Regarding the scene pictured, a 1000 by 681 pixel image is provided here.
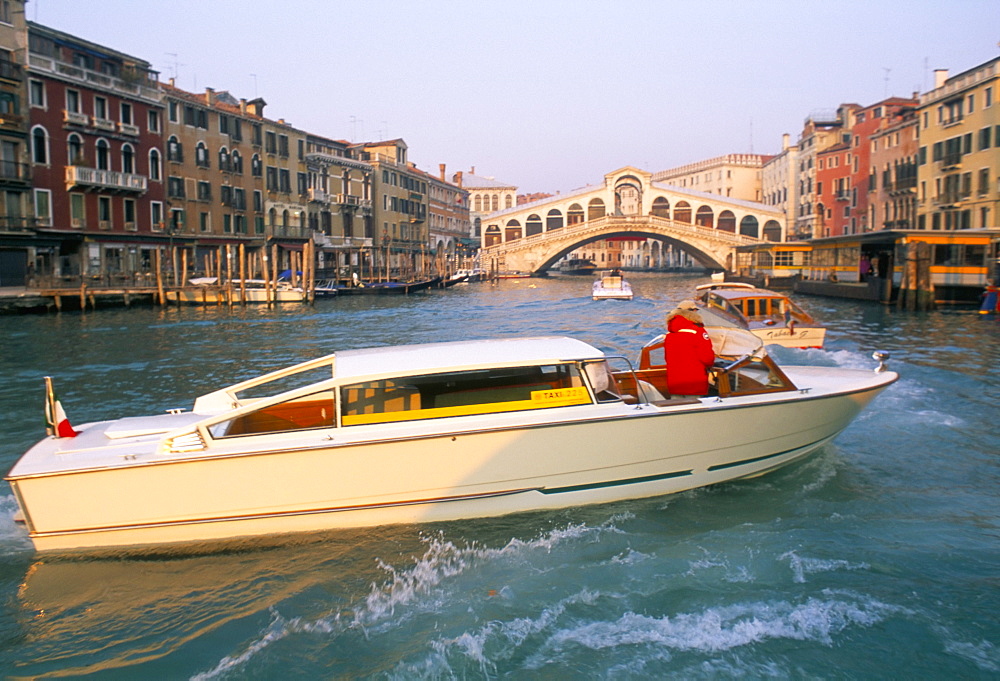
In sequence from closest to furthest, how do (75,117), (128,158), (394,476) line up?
(394,476) → (75,117) → (128,158)

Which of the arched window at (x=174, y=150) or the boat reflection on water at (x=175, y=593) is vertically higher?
the arched window at (x=174, y=150)

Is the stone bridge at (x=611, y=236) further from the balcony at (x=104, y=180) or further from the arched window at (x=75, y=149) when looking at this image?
the arched window at (x=75, y=149)

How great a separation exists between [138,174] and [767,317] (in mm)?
29940

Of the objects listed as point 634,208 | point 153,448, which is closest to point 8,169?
point 153,448

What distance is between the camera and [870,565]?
17.9ft

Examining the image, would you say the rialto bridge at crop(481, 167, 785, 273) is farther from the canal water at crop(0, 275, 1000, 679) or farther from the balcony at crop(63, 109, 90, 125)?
the canal water at crop(0, 275, 1000, 679)

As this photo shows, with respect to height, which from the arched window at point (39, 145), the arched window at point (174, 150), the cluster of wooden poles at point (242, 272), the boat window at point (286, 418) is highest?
the arched window at point (174, 150)

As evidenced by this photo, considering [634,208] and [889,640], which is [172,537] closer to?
[889,640]

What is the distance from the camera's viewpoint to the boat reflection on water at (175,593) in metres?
4.58

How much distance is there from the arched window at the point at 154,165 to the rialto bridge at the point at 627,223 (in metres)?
36.2

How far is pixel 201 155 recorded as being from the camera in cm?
4003

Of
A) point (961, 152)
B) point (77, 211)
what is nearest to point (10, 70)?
point (77, 211)

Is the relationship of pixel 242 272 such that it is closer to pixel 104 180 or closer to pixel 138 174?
pixel 104 180

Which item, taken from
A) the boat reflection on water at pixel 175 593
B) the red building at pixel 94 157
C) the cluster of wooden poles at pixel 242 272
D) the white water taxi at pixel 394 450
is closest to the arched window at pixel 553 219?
the cluster of wooden poles at pixel 242 272
